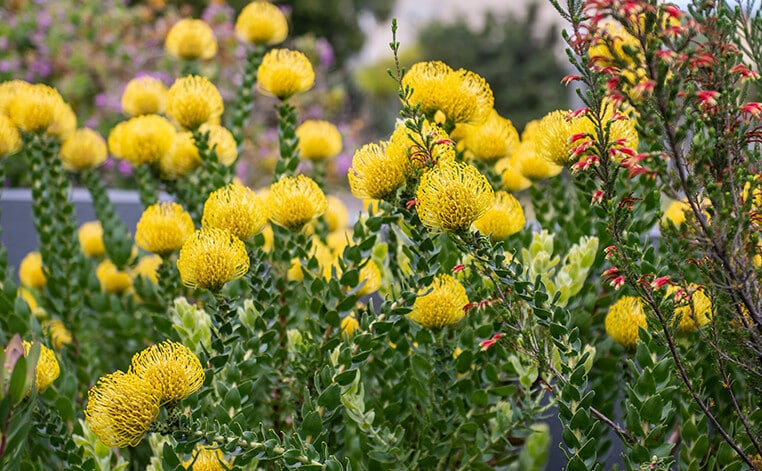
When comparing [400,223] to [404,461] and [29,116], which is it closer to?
[404,461]

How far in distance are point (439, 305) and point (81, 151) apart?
105 cm

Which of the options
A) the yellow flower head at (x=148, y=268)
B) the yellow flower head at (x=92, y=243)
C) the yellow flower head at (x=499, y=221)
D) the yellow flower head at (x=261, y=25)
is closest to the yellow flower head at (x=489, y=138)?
the yellow flower head at (x=499, y=221)

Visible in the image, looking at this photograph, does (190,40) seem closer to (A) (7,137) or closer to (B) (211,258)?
(A) (7,137)

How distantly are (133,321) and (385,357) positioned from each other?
0.66 metres

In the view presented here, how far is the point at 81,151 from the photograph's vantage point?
1607 millimetres

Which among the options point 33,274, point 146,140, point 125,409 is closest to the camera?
point 125,409

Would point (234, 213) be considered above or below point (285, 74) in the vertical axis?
below

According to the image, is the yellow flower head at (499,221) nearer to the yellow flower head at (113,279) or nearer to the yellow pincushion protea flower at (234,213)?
the yellow pincushion protea flower at (234,213)

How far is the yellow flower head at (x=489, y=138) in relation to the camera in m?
1.21

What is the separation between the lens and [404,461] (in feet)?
3.16

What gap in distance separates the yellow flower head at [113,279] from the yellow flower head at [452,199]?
1.23 m

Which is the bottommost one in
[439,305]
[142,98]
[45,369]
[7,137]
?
[45,369]

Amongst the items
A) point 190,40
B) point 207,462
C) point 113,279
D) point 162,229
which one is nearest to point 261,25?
point 190,40

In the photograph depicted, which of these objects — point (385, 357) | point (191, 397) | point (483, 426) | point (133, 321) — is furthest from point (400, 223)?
point (133, 321)
